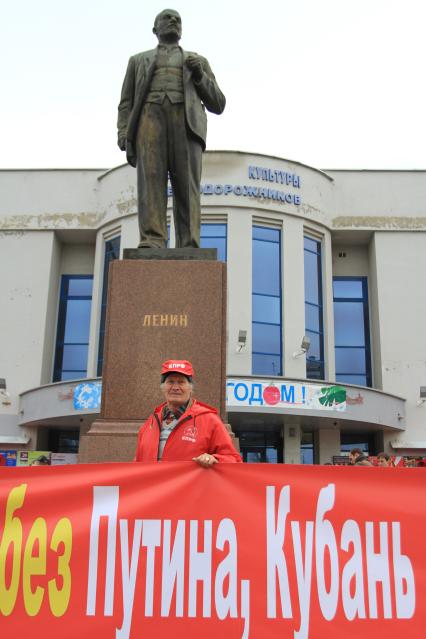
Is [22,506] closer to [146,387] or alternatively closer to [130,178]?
[146,387]

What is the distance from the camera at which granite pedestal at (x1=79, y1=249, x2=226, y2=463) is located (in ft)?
17.9

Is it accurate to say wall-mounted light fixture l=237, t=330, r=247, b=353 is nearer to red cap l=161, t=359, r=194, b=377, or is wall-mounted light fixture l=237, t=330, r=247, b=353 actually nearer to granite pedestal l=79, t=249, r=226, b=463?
granite pedestal l=79, t=249, r=226, b=463

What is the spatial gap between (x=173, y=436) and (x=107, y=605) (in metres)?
1.04

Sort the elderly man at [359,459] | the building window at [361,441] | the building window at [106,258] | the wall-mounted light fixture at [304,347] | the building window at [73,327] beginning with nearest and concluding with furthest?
1. the elderly man at [359,459]
2. the wall-mounted light fixture at [304,347]
3. the building window at [106,258]
4. the building window at [361,441]
5. the building window at [73,327]

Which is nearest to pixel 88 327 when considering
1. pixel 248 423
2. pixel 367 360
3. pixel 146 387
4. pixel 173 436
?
pixel 248 423

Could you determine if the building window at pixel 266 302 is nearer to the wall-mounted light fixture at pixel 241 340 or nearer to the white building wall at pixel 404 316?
the wall-mounted light fixture at pixel 241 340

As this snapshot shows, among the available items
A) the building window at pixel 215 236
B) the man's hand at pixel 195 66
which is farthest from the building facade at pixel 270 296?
the man's hand at pixel 195 66

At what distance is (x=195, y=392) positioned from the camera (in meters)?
5.61

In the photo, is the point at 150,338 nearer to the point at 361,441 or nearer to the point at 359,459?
the point at 359,459

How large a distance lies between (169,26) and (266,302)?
16760mm

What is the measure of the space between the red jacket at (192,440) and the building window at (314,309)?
19941 millimetres

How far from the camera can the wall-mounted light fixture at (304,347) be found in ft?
71.7

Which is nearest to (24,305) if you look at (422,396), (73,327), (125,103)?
(73,327)

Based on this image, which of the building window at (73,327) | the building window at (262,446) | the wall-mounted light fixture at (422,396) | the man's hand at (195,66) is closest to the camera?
the man's hand at (195,66)
